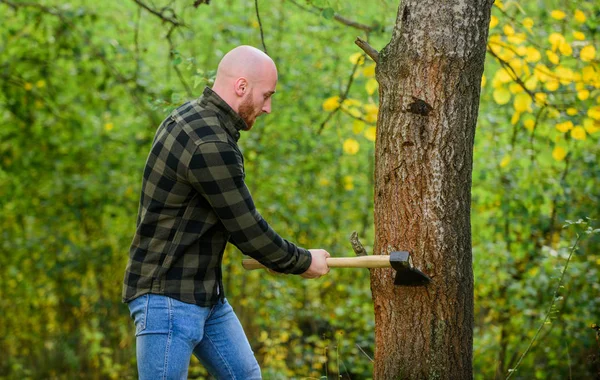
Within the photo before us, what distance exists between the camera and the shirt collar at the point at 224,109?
8.09ft

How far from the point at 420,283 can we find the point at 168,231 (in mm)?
1021

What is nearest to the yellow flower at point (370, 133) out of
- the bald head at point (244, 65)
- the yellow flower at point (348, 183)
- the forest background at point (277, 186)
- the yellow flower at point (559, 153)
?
the forest background at point (277, 186)

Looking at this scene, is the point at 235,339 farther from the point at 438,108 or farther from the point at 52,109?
the point at 52,109

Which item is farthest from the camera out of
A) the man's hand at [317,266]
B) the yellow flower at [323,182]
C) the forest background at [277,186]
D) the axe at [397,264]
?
the yellow flower at [323,182]

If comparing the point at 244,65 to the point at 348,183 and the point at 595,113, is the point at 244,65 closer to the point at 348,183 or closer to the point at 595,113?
the point at 595,113

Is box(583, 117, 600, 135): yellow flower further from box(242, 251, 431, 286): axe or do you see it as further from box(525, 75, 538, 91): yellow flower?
box(242, 251, 431, 286): axe

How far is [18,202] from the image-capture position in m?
7.24

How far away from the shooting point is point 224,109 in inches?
97.1

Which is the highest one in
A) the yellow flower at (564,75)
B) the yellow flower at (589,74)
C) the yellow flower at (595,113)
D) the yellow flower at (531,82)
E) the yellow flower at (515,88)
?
the yellow flower at (589,74)

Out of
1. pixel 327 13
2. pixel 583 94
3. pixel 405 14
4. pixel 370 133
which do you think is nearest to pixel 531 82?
pixel 583 94

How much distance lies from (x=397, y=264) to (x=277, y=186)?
4132 mm

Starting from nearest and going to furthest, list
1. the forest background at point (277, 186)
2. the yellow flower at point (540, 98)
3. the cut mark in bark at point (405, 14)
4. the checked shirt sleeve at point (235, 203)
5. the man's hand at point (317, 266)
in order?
the checked shirt sleeve at point (235, 203) → the man's hand at point (317, 266) → the cut mark in bark at point (405, 14) → the yellow flower at point (540, 98) → the forest background at point (277, 186)

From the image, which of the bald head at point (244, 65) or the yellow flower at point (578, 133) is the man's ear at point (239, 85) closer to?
the bald head at point (244, 65)

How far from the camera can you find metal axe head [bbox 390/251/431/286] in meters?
2.42
